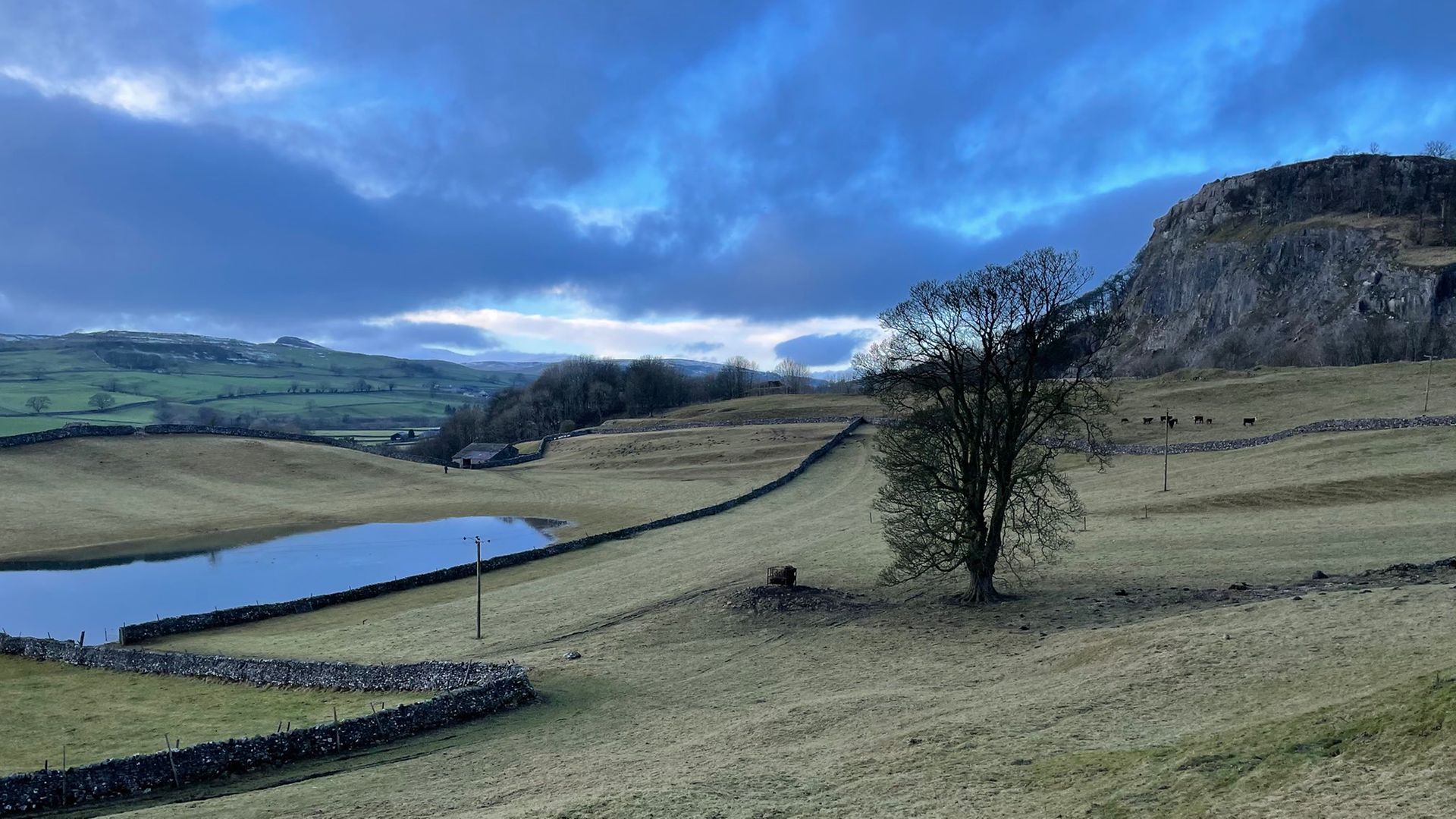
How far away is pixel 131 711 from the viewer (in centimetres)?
Result: 2406

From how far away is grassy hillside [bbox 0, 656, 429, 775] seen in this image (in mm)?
20875

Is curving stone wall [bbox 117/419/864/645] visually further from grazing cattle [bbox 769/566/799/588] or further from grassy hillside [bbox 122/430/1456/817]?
grazing cattle [bbox 769/566/799/588]

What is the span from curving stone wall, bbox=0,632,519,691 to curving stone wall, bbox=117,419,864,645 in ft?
12.5

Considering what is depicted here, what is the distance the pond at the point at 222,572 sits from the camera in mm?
40844

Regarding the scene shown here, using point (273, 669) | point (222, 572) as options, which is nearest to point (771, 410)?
point (222, 572)

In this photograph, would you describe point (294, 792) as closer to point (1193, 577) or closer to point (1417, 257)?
point (1193, 577)

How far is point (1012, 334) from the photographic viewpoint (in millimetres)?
29094

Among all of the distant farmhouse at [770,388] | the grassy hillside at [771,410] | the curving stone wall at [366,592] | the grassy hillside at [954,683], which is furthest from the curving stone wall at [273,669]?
the distant farmhouse at [770,388]

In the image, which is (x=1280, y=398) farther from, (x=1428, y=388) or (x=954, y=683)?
(x=954, y=683)

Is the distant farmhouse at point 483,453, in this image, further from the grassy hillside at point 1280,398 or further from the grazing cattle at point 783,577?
the grazing cattle at point 783,577

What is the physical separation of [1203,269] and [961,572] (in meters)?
155

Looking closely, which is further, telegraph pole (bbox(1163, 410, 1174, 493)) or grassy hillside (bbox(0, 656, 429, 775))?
telegraph pole (bbox(1163, 410, 1174, 493))

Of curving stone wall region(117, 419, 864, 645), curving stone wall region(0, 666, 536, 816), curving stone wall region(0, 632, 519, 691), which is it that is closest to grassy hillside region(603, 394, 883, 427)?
curving stone wall region(117, 419, 864, 645)

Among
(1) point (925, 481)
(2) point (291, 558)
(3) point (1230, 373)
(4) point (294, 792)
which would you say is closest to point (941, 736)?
(4) point (294, 792)
